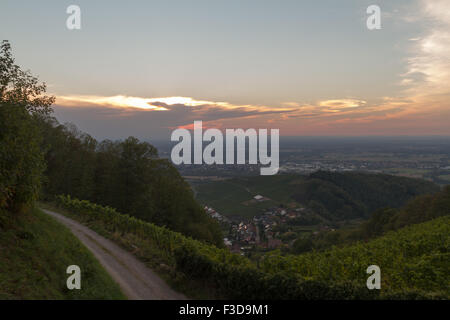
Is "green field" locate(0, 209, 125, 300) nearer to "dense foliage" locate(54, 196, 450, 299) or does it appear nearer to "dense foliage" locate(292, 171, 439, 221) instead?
"dense foliage" locate(54, 196, 450, 299)

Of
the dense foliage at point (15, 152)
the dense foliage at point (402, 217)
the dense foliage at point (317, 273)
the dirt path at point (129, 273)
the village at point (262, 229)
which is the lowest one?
the village at point (262, 229)

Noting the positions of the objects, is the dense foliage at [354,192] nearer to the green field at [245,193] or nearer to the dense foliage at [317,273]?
the green field at [245,193]

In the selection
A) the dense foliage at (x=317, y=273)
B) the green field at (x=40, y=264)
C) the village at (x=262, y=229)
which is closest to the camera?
the green field at (x=40, y=264)

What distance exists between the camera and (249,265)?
33.9 feet

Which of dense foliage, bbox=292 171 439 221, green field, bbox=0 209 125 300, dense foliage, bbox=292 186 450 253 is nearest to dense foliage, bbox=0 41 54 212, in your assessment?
green field, bbox=0 209 125 300

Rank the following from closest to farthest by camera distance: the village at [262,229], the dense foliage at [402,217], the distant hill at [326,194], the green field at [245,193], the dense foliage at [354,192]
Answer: the dense foliage at [402,217], the village at [262,229], the distant hill at [326,194], the green field at [245,193], the dense foliage at [354,192]

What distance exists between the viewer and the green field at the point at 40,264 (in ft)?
25.6

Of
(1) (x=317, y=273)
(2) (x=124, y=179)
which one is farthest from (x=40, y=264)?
(2) (x=124, y=179)

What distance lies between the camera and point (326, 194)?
107 metres

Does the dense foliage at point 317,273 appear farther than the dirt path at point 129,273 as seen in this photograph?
No

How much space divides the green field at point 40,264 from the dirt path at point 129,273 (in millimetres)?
769

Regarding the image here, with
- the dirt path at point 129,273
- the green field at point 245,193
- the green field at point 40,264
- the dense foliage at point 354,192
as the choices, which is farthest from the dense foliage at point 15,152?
the dense foliage at point 354,192
